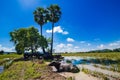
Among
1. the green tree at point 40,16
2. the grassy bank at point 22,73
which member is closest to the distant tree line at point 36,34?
the green tree at point 40,16

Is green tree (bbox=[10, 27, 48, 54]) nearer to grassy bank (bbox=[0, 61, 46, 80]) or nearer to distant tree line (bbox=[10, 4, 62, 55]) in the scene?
distant tree line (bbox=[10, 4, 62, 55])

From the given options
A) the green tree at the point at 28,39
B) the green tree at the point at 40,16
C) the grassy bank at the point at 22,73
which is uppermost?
the green tree at the point at 40,16

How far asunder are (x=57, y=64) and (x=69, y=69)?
3017 mm

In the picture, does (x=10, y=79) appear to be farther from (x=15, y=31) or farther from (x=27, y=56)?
(x=15, y=31)

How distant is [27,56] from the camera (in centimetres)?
4638

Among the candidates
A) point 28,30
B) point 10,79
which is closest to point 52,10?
point 28,30

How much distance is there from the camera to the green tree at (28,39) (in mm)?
50316

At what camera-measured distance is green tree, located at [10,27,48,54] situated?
50.3 m

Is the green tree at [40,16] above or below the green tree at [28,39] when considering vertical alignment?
above

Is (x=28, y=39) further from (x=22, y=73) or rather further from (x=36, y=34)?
(x=22, y=73)

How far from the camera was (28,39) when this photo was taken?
49.5 metres

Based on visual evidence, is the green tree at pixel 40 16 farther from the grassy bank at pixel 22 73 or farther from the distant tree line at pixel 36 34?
the grassy bank at pixel 22 73

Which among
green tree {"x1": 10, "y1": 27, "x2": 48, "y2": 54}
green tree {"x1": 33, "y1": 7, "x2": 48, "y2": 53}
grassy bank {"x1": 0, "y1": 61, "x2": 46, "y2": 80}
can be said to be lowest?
grassy bank {"x1": 0, "y1": 61, "x2": 46, "y2": 80}

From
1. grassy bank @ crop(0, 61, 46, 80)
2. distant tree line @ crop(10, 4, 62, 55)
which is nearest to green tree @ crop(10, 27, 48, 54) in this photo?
distant tree line @ crop(10, 4, 62, 55)
